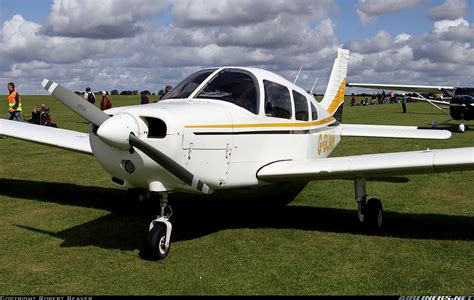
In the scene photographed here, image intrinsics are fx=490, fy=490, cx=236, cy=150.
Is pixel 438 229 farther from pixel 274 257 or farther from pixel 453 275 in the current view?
pixel 274 257

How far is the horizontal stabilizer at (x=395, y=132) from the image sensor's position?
9023 mm

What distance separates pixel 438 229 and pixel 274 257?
271 centimetres

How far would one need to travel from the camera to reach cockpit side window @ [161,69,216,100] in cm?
648

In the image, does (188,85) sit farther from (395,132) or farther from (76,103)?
(395,132)

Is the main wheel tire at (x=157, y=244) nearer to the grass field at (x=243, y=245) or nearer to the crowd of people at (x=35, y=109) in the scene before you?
the grass field at (x=243, y=245)

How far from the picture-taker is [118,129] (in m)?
4.93

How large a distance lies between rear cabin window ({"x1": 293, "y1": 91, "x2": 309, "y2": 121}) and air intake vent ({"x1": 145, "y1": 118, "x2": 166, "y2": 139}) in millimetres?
2877

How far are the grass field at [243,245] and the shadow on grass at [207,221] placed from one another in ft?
0.06

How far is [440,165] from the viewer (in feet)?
20.2

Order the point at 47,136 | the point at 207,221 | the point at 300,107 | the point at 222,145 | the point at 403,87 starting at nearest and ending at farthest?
the point at 222,145 → the point at 207,221 → the point at 300,107 → the point at 47,136 → the point at 403,87

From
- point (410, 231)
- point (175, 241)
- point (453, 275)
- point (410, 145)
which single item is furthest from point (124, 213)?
point (410, 145)

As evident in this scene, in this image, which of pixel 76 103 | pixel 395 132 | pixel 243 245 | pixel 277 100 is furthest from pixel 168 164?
pixel 395 132

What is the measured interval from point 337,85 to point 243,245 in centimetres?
649

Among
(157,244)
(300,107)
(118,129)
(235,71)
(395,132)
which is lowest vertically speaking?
(157,244)
